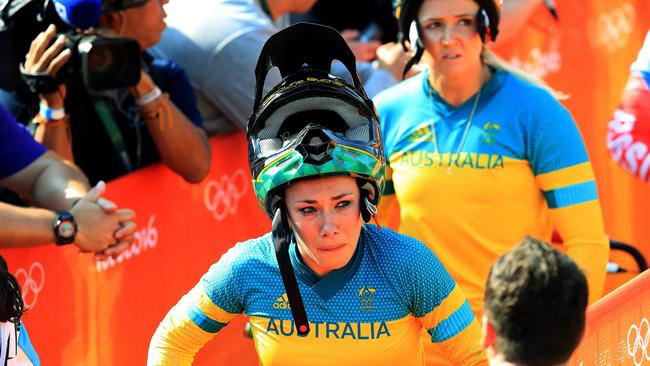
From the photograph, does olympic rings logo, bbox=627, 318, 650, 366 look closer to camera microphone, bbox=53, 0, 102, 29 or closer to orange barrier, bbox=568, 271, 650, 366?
orange barrier, bbox=568, 271, 650, 366

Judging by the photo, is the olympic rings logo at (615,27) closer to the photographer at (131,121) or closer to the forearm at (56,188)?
the photographer at (131,121)

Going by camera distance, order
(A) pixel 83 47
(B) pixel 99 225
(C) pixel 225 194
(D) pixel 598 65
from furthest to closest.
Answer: (D) pixel 598 65
(C) pixel 225 194
(A) pixel 83 47
(B) pixel 99 225

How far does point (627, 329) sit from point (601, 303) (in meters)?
0.35

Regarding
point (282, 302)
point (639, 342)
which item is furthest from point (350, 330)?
point (639, 342)

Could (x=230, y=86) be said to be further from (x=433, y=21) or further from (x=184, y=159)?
(x=433, y=21)

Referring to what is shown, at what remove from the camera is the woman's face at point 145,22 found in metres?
5.48

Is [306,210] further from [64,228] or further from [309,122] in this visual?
[64,228]

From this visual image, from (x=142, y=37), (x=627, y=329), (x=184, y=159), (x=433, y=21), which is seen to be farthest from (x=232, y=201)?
(x=627, y=329)

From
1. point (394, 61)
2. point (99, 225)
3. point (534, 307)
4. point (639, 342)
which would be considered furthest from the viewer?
point (394, 61)

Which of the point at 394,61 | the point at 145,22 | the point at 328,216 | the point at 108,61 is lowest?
the point at 328,216

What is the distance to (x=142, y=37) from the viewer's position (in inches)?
218

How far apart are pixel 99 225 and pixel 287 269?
55.8 inches

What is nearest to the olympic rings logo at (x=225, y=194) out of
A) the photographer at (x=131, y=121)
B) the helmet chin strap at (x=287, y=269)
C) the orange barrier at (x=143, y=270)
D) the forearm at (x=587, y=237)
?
the orange barrier at (x=143, y=270)

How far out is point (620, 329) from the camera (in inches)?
163
